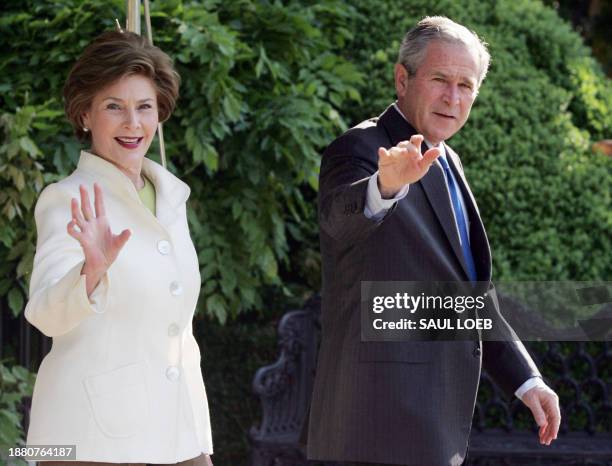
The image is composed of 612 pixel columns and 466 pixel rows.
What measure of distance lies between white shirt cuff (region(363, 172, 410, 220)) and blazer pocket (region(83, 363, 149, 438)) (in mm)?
663

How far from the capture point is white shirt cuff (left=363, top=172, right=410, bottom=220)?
295cm

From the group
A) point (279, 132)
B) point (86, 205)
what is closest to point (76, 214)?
point (86, 205)

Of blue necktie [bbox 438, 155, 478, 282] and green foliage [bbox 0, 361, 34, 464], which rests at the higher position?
blue necktie [bbox 438, 155, 478, 282]

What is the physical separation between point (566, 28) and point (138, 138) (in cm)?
446

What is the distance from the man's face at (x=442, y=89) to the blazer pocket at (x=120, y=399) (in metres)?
1.05

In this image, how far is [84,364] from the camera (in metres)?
2.88

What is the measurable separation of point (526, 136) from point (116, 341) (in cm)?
383

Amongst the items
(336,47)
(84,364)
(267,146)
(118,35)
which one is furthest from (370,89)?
(84,364)

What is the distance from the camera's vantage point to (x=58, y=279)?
280 centimetres

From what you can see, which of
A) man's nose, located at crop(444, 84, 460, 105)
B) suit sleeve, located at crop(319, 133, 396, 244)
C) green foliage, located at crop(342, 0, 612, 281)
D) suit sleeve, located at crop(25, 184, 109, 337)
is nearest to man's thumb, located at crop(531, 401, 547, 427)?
suit sleeve, located at crop(319, 133, 396, 244)

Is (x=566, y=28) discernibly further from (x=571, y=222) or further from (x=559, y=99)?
(x=571, y=222)

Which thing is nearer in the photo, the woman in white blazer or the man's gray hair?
the woman in white blazer

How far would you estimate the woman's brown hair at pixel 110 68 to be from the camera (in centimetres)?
311

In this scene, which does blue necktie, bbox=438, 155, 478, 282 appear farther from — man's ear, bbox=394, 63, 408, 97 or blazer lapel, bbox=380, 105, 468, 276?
man's ear, bbox=394, 63, 408, 97
